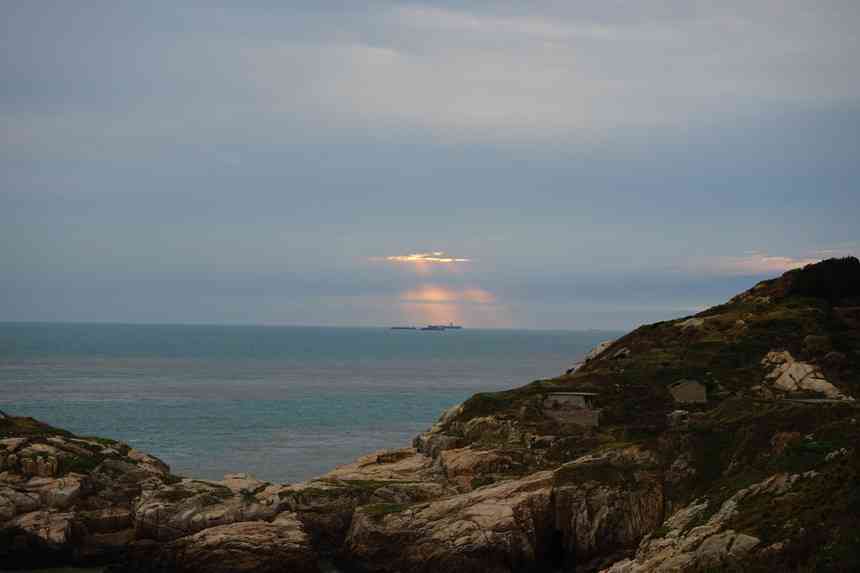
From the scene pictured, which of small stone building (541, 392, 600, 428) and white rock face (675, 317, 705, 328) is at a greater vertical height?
white rock face (675, 317, 705, 328)

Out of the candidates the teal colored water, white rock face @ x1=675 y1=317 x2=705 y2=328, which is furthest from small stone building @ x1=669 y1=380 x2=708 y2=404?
the teal colored water

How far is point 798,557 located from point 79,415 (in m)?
104

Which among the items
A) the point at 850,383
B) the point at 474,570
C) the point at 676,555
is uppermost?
the point at 850,383

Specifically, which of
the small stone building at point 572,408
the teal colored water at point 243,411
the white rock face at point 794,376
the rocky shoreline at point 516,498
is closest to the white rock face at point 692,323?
the white rock face at point 794,376

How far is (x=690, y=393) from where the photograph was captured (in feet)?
236

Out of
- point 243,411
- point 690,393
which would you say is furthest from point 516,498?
point 243,411

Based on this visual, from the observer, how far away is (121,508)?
55938 millimetres

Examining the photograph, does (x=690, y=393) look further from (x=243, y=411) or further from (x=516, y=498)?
(x=243, y=411)

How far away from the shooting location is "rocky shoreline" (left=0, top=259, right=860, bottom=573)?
3984cm

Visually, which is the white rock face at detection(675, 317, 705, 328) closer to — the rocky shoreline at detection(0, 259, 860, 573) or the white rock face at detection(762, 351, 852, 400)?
the white rock face at detection(762, 351, 852, 400)

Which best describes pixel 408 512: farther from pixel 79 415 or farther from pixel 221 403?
pixel 221 403

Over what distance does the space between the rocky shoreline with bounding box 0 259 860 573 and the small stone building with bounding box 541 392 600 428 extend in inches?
5.6

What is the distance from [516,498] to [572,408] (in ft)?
68.0

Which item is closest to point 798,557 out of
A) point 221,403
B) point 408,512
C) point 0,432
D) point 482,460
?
point 408,512
